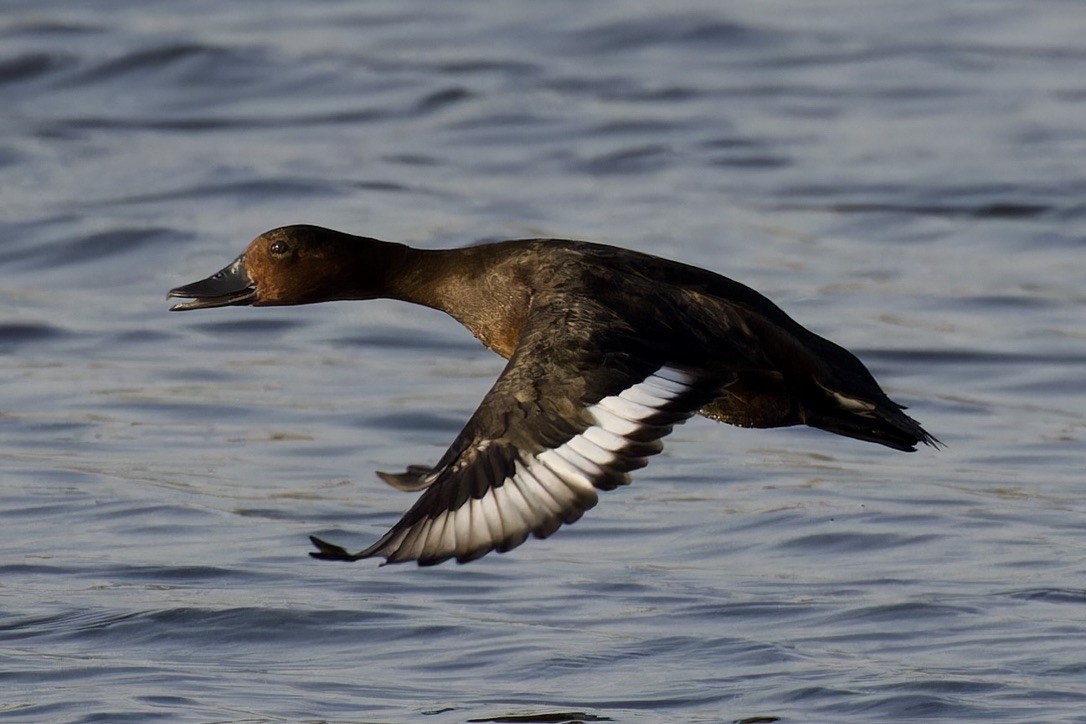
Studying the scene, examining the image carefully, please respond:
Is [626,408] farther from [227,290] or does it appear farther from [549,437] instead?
[227,290]

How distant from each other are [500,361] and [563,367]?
4530 millimetres

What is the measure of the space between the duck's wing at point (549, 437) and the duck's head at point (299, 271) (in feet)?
3.25

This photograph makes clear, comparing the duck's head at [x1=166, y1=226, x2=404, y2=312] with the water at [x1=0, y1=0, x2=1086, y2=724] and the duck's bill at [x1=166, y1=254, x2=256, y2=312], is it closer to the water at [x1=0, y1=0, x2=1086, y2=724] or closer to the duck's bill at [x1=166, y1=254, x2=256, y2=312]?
the duck's bill at [x1=166, y1=254, x2=256, y2=312]

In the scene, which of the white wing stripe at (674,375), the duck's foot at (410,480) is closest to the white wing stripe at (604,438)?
the white wing stripe at (674,375)

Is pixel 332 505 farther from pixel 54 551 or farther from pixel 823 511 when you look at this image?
pixel 823 511

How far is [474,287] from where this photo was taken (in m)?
6.43

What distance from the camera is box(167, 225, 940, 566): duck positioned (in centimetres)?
521

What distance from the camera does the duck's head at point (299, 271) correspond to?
6.65 meters

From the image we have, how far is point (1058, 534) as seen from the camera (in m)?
7.56

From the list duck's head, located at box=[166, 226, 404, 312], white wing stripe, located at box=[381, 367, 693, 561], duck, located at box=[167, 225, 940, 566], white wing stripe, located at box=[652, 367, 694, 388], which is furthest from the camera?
duck's head, located at box=[166, 226, 404, 312]

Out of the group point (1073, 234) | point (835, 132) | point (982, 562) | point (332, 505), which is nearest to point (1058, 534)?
point (982, 562)

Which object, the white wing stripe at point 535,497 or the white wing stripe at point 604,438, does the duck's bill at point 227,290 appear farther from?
the white wing stripe at point 604,438

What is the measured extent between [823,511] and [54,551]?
107 inches

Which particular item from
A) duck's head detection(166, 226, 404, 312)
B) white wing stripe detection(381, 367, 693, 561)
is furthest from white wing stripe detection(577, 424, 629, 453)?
duck's head detection(166, 226, 404, 312)
